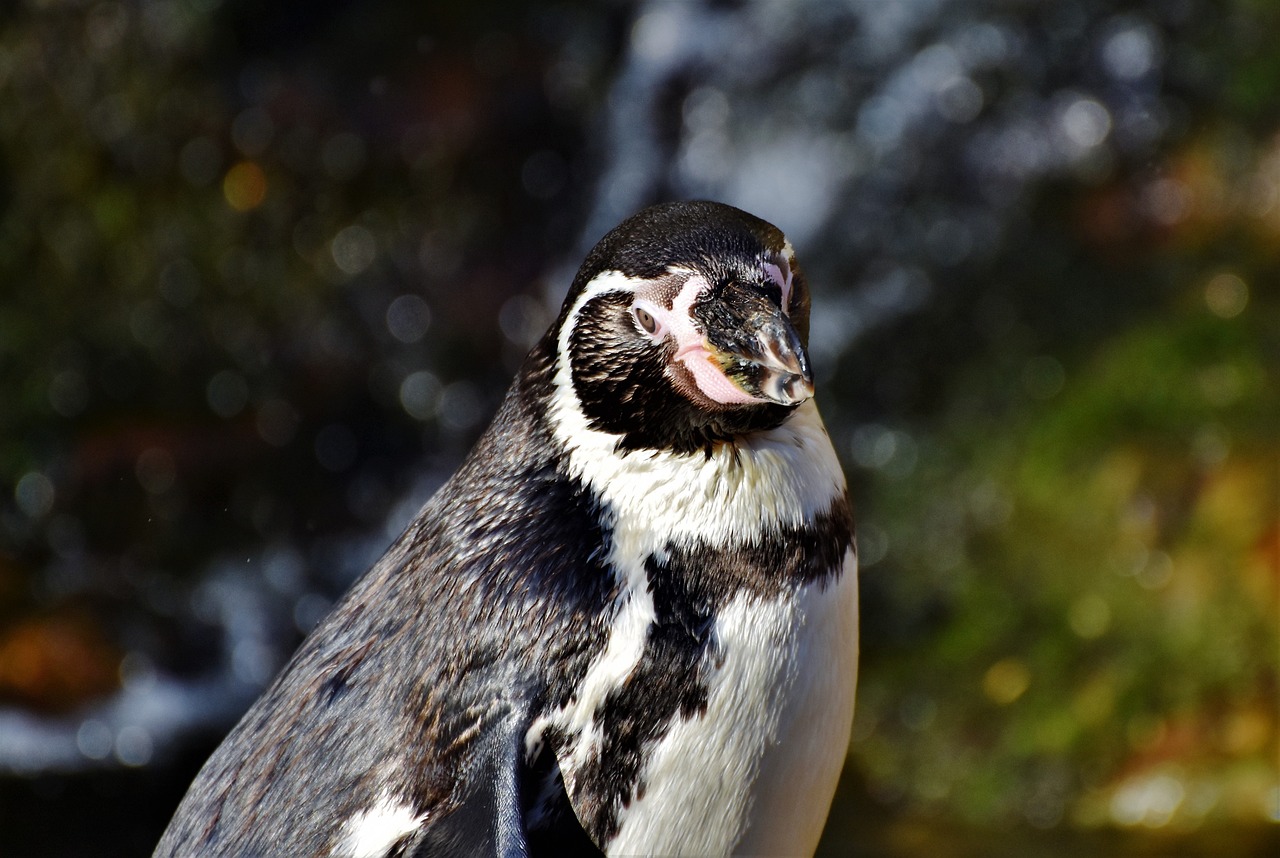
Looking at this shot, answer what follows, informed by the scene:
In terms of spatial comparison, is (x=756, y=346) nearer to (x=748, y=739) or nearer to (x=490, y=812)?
(x=748, y=739)

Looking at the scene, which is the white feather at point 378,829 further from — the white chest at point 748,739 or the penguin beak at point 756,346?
the penguin beak at point 756,346

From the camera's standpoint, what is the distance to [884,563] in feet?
14.9

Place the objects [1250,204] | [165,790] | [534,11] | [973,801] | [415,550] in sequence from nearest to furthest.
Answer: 1. [415,550]
2. [973,801]
3. [165,790]
4. [1250,204]
5. [534,11]

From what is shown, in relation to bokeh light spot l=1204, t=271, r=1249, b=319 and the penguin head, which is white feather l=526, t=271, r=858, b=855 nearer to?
the penguin head

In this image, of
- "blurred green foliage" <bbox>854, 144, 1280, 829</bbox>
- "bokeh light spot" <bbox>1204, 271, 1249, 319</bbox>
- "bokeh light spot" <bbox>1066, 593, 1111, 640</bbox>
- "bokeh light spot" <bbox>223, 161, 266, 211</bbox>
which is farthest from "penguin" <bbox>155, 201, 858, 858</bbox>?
"bokeh light spot" <bbox>223, 161, 266, 211</bbox>

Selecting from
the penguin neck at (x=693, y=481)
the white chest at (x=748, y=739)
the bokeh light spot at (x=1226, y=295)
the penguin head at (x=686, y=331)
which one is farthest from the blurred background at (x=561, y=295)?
the penguin head at (x=686, y=331)

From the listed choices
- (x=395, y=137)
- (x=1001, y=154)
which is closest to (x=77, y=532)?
(x=395, y=137)

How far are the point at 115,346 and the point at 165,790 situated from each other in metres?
1.72

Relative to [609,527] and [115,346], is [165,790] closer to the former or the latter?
[115,346]

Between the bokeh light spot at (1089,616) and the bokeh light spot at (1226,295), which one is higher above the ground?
the bokeh light spot at (1226,295)

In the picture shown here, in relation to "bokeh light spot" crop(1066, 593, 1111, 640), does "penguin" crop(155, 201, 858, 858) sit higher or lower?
higher

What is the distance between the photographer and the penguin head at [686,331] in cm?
177

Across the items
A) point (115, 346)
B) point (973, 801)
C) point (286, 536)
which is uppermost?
point (115, 346)

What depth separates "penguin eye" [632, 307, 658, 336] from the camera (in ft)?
6.02
